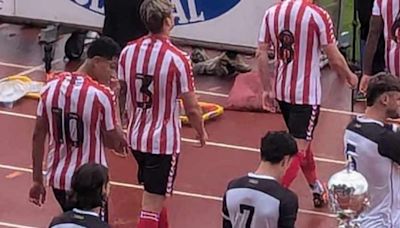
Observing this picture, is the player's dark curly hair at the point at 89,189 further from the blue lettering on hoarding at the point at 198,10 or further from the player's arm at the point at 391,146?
the blue lettering on hoarding at the point at 198,10

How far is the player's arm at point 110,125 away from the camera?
907 cm

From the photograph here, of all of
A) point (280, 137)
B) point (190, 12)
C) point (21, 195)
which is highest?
point (280, 137)

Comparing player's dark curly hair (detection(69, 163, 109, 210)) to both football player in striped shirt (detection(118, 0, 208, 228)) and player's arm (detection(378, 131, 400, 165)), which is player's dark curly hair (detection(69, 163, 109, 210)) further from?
football player in striped shirt (detection(118, 0, 208, 228))

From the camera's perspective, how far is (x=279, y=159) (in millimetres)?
7695

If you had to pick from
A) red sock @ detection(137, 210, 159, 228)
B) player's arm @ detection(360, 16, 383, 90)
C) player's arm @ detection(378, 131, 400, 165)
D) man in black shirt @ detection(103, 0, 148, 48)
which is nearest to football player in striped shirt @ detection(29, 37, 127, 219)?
red sock @ detection(137, 210, 159, 228)

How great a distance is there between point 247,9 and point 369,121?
7.05 meters

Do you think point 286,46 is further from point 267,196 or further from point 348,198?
point 348,198

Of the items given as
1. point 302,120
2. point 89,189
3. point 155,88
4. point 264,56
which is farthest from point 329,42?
point 89,189

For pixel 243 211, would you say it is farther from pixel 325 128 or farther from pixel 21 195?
pixel 325 128

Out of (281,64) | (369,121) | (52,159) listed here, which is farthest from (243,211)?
(281,64)

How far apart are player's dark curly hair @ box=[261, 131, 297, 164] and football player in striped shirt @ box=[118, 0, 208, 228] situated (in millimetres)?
2118

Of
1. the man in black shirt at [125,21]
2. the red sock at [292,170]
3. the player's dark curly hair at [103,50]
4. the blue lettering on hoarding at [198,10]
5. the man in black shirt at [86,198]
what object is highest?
the player's dark curly hair at [103,50]

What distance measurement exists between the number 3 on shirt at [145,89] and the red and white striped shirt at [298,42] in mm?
1621

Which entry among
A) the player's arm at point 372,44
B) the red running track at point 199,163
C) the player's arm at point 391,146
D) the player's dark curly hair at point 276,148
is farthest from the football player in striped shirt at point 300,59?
the player's dark curly hair at point 276,148
